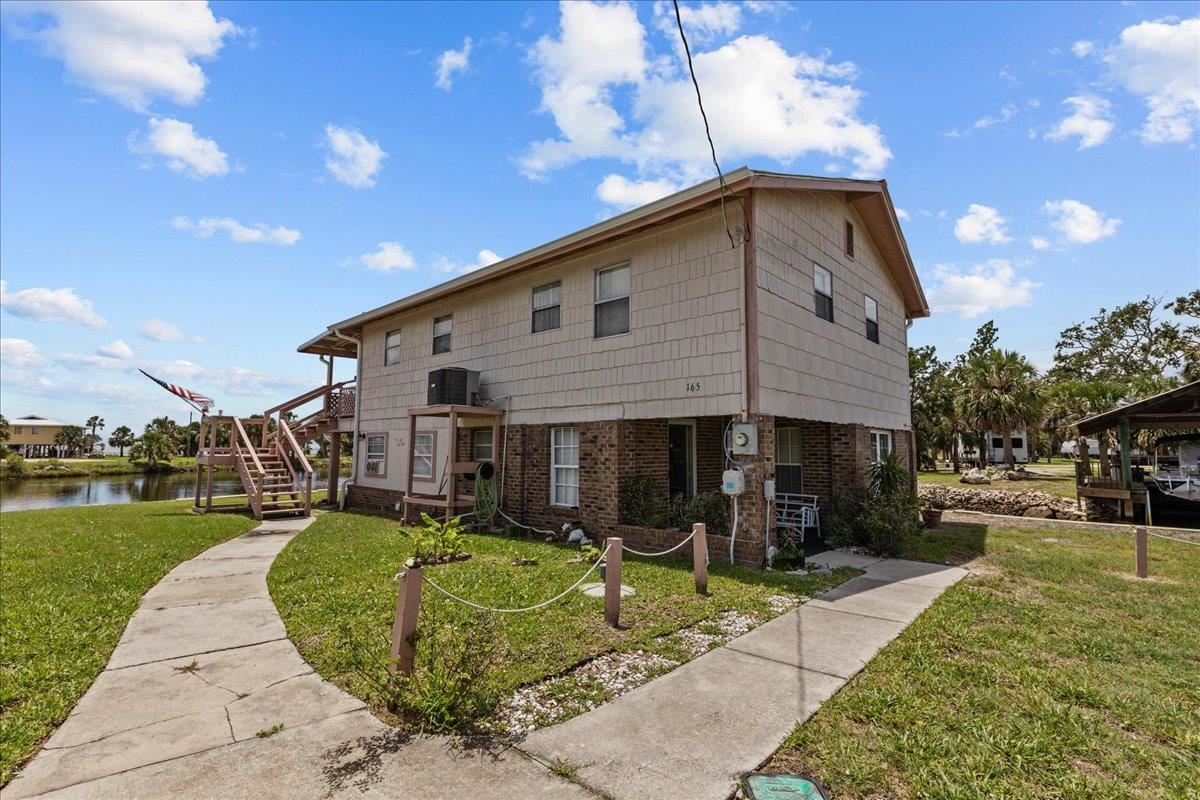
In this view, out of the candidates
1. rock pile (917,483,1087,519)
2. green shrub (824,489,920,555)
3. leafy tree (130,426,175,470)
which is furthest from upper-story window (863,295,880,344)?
leafy tree (130,426,175,470)

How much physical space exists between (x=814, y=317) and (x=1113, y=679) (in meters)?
6.81

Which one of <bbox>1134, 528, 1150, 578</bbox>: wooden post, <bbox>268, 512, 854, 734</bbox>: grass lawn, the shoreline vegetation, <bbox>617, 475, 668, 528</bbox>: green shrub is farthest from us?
the shoreline vegetation

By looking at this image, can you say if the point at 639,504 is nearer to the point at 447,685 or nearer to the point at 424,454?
the point at 447,685

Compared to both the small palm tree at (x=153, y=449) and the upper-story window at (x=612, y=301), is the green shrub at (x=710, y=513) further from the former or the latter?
the small palm tree at (x=153, y=449)

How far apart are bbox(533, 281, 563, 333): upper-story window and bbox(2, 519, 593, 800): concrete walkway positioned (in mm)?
7575

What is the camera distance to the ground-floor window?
11938 mm

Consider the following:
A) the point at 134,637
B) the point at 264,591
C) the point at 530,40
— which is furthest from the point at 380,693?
the point at 530,40

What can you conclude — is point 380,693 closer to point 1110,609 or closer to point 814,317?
point 1110,609

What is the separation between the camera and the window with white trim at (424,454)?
542 inches

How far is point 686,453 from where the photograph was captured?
11703mm

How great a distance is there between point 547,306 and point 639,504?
175 inches

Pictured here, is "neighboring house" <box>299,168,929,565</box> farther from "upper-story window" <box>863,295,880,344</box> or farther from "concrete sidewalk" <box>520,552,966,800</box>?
"concrete sidewalk" <box>520,552,966,800</box>

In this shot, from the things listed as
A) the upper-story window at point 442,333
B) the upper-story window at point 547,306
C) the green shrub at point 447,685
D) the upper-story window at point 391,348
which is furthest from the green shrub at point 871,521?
the upper-story window at point 391,348

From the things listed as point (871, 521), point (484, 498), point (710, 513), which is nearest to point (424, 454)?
point (484, 498)
